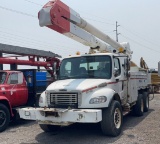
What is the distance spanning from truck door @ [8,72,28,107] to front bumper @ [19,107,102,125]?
2.45 metres

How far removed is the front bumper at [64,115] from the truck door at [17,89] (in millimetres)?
2448

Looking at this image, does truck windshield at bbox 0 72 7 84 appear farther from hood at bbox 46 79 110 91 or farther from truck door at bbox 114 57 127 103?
truck door at bbox 114 57 127 103

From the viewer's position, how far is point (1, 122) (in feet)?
26.4

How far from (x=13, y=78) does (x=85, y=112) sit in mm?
4212

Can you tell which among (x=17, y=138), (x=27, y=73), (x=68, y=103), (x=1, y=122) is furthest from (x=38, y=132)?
(x=27, y=73)

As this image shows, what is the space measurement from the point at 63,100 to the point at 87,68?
146 centimetres

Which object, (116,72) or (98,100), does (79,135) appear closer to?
(98,100)

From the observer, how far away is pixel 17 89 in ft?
29.9

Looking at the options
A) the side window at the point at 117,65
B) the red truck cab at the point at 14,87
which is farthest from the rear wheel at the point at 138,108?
the red truck cab at the point at 14,87

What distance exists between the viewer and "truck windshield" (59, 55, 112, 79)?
24.3ft

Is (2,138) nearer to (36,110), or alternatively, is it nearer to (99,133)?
(36,110)

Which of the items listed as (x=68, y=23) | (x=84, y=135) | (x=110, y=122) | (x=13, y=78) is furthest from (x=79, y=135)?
(x=13, y=78)

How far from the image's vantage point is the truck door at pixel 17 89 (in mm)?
8898

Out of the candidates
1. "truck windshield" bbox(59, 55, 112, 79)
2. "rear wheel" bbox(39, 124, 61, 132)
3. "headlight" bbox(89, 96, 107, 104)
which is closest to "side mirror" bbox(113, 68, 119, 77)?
"truck windshield" bbox(59, 55, 112, 79)
